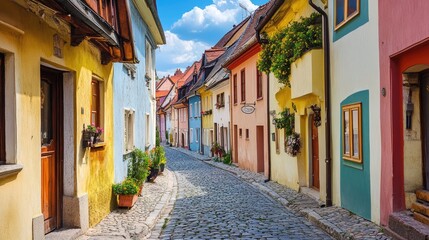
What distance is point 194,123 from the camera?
43.1 m

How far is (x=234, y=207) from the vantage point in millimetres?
11891

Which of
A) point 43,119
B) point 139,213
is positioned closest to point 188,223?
point 139,213

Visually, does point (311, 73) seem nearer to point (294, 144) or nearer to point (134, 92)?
point (294, 144)

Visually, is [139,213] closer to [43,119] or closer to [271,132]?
[43,119]

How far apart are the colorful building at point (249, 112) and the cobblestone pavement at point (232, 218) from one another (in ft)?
14.4

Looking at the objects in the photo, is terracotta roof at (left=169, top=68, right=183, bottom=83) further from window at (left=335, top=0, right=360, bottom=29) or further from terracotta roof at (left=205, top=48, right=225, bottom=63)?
window at (left=335, top=0, right=360, bottom=29)

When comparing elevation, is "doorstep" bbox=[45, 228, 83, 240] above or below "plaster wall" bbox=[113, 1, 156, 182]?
below

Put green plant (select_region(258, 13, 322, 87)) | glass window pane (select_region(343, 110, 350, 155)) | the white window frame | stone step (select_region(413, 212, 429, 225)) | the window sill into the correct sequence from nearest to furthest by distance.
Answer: the window sill
stone step (select_region(413, 212, 429, 225))
glass window pane (select_region(343, 110, 350, 155))
green plant (select_region(258, 13, 322, 87))
the white window frame

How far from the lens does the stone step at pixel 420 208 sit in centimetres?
662

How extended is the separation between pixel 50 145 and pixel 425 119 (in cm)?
547

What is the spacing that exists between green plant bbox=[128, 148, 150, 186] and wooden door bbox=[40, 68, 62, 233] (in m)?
4.86

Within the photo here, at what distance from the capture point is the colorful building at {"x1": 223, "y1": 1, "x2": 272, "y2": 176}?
1960cm

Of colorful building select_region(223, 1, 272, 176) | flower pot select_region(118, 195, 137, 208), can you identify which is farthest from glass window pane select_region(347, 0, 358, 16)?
colorful building select_region(223, 1, 272, 176)

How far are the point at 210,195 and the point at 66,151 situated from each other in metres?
7.41
